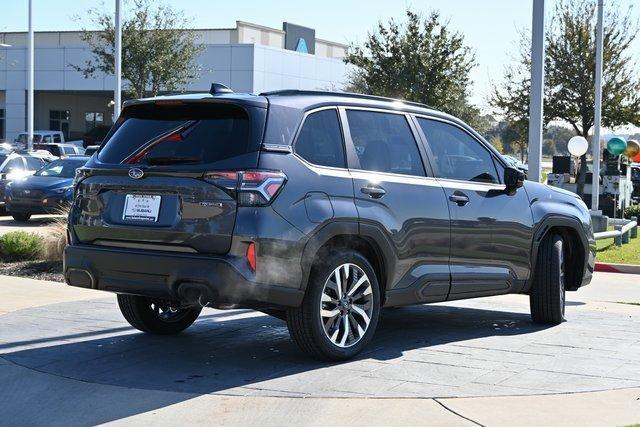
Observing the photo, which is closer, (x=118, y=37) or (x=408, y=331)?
(x=408, y=331)

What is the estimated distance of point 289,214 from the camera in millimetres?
6473

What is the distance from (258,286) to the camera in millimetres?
6359

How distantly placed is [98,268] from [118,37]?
19.7 meters

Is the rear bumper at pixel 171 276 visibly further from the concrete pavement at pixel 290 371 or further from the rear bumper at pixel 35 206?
the rear bumper at pixel 35 206

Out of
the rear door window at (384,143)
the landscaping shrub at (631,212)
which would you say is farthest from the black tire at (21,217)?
the rear door window at (384,143)

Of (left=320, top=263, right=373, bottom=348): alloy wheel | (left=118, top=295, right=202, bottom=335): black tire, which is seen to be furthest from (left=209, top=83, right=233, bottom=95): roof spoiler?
(left=118, top=295, right=202, bottom=335): black tire

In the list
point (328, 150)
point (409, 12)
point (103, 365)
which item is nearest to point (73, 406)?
point (103, 365)

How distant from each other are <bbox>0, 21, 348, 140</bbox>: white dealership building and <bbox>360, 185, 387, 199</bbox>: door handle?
5167 centimetres

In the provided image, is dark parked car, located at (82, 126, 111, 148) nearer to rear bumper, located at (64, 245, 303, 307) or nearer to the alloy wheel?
rear bumper, located at (64, 245, 303, 307)

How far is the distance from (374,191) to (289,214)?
904 mm

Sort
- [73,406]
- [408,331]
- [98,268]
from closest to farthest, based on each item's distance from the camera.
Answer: [73,406]
[98,268]
[408,331]

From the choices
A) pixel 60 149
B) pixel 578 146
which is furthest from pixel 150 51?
pixel 578 146

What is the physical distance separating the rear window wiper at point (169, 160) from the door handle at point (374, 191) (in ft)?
4.01

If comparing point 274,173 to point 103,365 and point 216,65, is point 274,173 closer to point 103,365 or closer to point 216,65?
point 103,365
